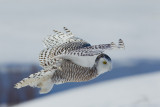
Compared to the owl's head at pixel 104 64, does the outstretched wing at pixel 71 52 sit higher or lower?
higher

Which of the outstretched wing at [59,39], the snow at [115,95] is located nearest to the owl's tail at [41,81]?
the outstretched wing at [59,39]

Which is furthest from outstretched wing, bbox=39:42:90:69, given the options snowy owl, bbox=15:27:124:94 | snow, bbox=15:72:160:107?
snow, bbox=15:72:160:107

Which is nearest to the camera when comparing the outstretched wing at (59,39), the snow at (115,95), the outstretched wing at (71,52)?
the outstretched wing at (71,52)

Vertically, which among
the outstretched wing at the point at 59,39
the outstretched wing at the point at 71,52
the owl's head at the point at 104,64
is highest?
the outstretched wing at the point at 59,39

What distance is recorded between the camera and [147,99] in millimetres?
1172

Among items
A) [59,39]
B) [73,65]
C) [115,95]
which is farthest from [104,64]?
[115,95]

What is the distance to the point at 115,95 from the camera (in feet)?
4.44

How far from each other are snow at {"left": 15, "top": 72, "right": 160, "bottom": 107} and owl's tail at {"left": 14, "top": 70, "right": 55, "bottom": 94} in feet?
1.17

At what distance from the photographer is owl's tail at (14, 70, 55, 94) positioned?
2.82 ft

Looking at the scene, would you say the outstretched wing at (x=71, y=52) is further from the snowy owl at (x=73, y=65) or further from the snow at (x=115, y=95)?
the snow at (x=115, y=95)

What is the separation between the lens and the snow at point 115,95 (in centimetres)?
119

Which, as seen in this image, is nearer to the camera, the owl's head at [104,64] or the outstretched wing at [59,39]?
the owl's head at [104,64]

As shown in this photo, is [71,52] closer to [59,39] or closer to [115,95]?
[59,39]

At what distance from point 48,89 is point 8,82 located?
1098 millimetres
